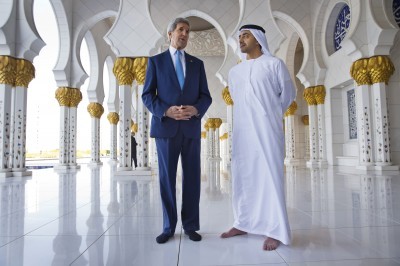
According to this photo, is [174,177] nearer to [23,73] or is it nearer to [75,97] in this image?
[23,73]

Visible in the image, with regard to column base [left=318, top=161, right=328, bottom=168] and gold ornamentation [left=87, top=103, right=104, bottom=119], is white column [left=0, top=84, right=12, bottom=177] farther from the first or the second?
column base [left=318, top=161, right=328, bottom=168]

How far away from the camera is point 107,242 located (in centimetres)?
173

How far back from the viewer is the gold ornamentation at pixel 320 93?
28.3 feet

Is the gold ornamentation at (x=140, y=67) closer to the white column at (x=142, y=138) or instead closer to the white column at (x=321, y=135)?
the white column at (x=142, y=138)

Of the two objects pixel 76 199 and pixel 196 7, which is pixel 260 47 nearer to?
pixel 76 199

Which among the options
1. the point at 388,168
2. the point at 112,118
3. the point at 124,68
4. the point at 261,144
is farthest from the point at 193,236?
the point at 112,118

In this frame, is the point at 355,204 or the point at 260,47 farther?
the point at 355,204

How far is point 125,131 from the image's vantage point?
6.27 m

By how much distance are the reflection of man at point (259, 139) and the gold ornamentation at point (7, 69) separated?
5.61 m

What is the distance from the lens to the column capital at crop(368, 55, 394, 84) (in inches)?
246

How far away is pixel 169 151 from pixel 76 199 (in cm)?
201

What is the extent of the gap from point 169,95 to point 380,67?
6123mm

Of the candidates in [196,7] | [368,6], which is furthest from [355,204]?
[196,7]

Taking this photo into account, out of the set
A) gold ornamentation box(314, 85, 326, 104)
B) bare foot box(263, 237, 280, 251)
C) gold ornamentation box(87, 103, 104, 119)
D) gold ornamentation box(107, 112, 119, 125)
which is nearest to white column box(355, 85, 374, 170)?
gold ornamentation box(314, 85, 326, 104)
